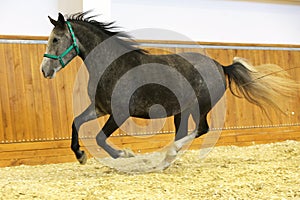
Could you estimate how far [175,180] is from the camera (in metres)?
3.40

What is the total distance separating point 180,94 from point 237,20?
11.9 ft

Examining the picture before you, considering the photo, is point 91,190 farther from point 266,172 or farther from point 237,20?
point 237,20

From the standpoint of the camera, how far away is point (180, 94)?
390 cm

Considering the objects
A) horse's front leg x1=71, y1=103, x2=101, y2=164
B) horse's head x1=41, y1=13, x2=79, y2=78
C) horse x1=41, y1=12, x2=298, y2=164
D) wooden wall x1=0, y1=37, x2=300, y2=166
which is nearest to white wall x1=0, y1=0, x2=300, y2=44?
wooden wall x1=0, y1=37, x2=300, y2=166

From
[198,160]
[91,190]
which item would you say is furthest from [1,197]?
[198,160]

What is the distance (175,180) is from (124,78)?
3.12 ft

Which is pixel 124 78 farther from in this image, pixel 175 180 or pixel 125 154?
pixel 175 180

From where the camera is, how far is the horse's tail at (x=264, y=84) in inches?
166

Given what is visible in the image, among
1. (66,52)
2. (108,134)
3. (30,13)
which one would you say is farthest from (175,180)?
(30,13)

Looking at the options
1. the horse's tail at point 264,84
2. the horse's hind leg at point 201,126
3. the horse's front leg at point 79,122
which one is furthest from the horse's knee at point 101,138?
the horse's tail at point 264,84

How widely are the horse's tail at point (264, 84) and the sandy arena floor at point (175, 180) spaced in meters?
0.62

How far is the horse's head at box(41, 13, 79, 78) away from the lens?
3.60m

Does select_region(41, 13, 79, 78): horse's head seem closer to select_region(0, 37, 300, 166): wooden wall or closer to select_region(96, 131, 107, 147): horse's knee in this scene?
select_region(96, 131, 107, 147): horse's knee

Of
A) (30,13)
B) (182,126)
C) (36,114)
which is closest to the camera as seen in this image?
(182,126)
